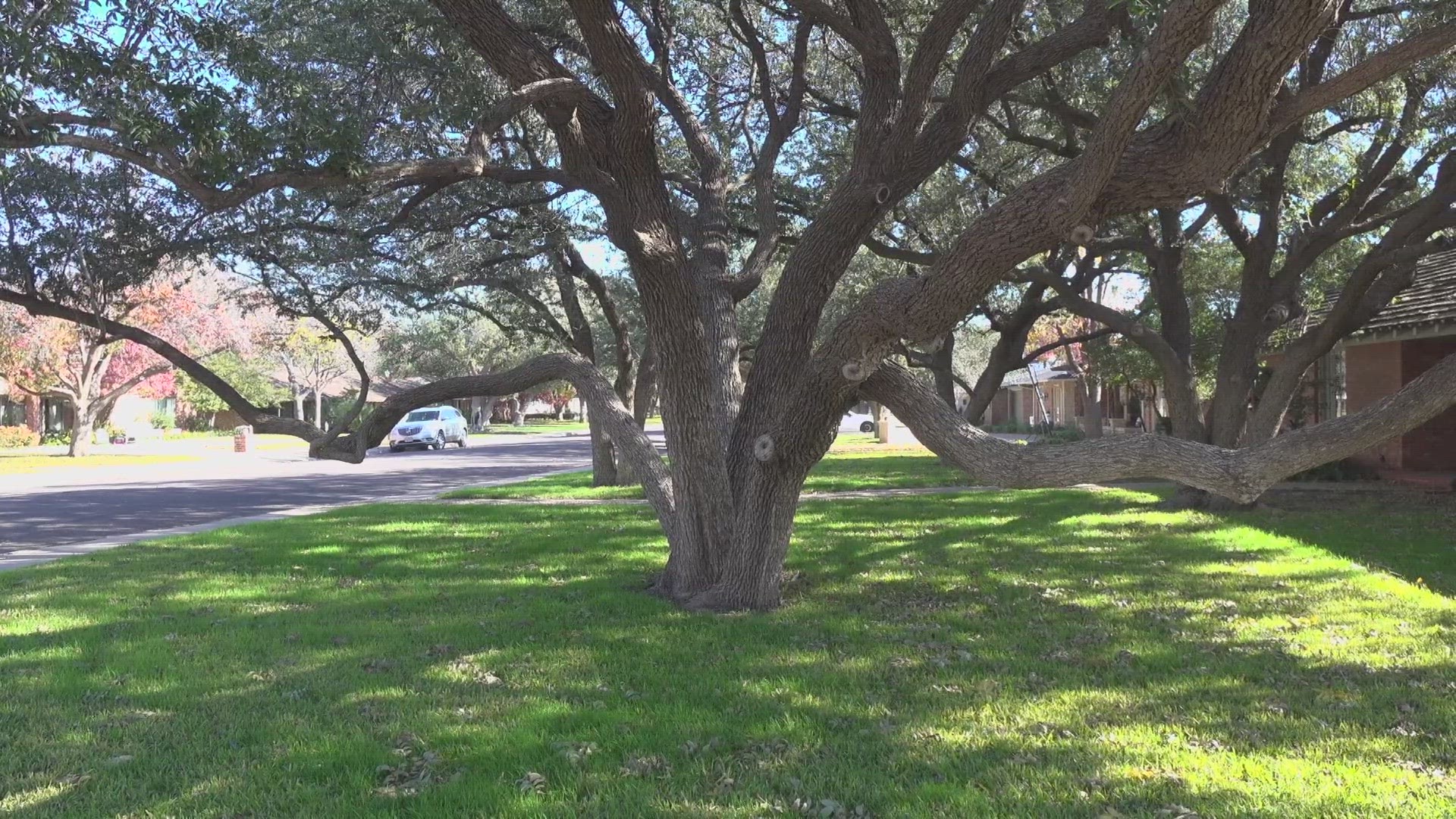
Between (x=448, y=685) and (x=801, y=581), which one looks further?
(x=801, y=581)

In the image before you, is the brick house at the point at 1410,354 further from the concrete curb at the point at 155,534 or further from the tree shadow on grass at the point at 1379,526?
the concrete curb at the point at 155,534

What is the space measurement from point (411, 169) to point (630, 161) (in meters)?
1.81

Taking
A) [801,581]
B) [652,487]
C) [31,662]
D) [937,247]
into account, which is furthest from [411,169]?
[937,247]

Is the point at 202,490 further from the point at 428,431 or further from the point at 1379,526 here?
the point at 1379,526

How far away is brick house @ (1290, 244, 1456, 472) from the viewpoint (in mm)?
14250

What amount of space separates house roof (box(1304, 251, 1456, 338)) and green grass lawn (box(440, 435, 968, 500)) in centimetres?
665

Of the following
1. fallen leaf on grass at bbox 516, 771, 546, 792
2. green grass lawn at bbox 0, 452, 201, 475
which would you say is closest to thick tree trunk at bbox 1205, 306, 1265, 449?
fallen leaf on grass at bbox 516, 771, 546, 792

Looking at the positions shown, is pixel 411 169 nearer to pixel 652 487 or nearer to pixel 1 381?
pixel 652 487

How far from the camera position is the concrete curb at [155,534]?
36.0 ft

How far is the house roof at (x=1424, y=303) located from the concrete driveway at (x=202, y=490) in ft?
48.2

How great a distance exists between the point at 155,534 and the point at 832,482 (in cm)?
1084

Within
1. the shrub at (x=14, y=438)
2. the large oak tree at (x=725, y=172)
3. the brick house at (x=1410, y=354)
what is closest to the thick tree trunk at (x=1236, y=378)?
the brick house at (x=1410, y=354)

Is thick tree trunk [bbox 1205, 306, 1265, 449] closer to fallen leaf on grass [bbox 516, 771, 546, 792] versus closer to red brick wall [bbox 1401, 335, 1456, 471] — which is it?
red brick wall [bbox 1401, 335, 1456, 471]

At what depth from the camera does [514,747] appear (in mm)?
4457
